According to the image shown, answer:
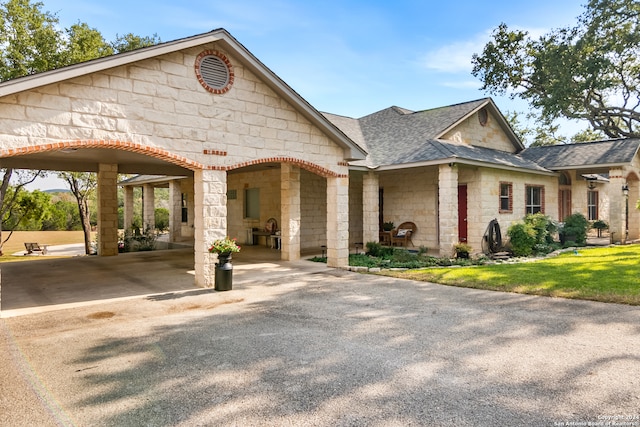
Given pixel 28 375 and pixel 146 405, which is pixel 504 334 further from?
pixel 28 375

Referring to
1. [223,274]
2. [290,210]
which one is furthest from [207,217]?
[290,210]

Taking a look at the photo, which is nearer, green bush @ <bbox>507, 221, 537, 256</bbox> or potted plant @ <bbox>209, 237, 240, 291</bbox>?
potted plant @ <bbox>209, 237, 240, 291</bbox>

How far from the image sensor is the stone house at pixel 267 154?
23.8 feet

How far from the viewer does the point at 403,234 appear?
1673 centimetres

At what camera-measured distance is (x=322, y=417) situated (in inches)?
136

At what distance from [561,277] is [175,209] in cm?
1934

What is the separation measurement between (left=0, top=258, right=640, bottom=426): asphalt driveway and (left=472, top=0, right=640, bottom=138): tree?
1659 centimetres

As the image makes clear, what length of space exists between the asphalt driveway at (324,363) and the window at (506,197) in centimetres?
898

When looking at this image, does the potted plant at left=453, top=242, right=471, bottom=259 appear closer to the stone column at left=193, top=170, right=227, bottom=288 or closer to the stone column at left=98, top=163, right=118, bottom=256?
the stone column at left=193, top=170, right=227, bottom=288

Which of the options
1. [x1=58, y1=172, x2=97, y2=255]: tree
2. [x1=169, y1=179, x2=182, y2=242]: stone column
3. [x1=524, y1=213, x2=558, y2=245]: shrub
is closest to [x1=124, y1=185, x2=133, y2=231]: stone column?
A: [x1=58, y1=172, x2=97, y2=255]: tree

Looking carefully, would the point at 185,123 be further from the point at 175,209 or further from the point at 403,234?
the point at 175,209

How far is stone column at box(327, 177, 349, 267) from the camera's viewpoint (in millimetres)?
11703

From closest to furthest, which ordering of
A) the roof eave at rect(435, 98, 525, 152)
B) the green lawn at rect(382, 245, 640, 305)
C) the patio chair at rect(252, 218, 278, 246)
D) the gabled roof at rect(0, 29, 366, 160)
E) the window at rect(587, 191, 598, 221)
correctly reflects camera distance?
the gabled roof at rect(0, 29, 366, 160) → the green lawn at rect(382, 245, 640, 305) → the roof eave at rect(435, 98, 525, 152) → the patio chair at rect(252, 218, 278, 246) → the window at rect(587, 191, 598, 221)

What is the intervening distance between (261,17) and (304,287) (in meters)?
8.11
